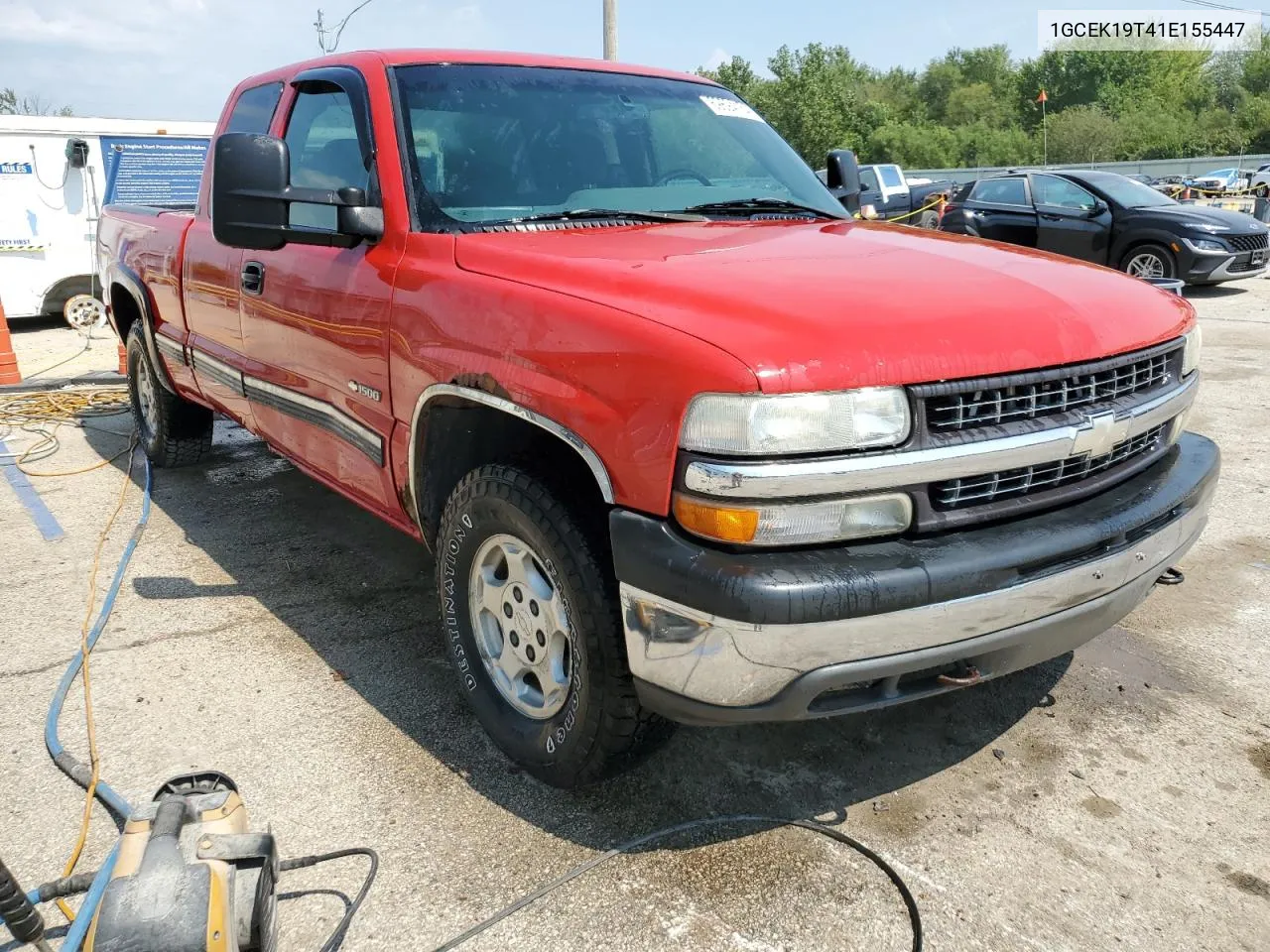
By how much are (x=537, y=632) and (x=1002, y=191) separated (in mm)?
12585

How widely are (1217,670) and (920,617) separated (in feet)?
6.25

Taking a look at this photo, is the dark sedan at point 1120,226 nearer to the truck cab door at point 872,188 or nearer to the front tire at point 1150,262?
the front tire at point 1150,262

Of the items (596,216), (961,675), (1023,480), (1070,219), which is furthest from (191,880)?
(1070,219)

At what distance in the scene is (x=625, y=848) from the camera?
2.46 m

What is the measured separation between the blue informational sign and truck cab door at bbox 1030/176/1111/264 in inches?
398

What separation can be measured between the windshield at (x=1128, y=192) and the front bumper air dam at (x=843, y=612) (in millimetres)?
11447

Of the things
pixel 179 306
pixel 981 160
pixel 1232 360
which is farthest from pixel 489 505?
pixel 981 160

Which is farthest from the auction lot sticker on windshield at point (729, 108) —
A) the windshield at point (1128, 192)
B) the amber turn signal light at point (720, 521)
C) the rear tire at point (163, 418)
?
the windshield at point (1128, 192)

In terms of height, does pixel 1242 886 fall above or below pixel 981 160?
below

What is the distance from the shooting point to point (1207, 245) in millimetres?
11586

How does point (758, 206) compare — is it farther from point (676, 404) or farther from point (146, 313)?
point (146, 313)

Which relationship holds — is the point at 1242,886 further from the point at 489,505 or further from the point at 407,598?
the point at 407,598

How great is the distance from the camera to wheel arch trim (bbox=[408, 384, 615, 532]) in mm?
2184

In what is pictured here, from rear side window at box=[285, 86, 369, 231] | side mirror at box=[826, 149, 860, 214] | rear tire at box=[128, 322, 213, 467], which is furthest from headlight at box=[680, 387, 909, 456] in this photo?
rear tire at box=[128, 322, 213, 467]
